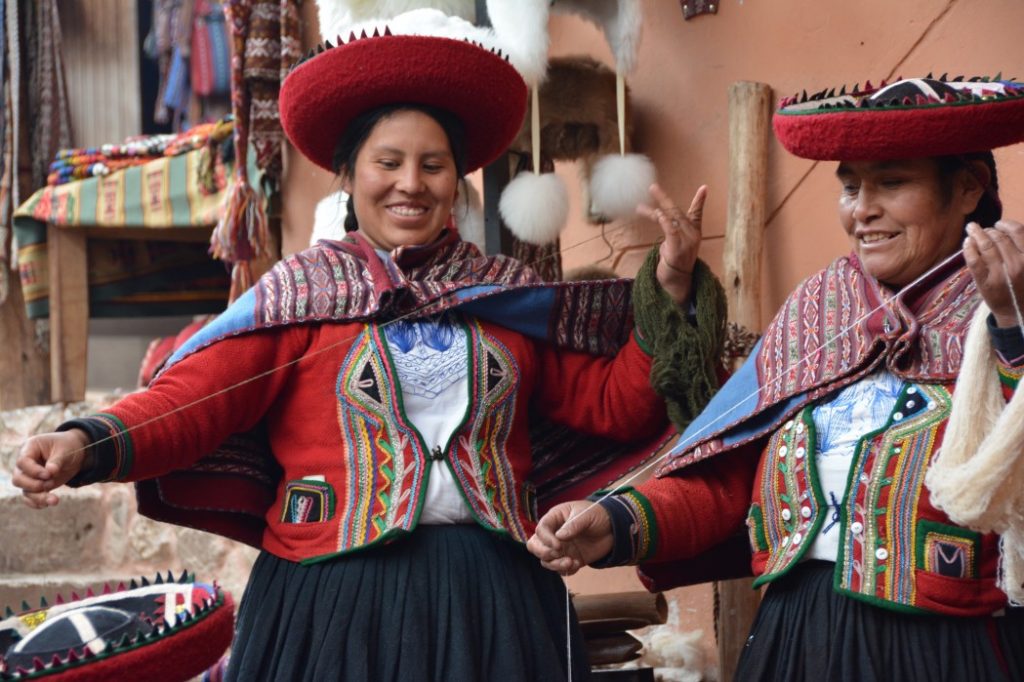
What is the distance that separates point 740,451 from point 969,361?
578 millimetres

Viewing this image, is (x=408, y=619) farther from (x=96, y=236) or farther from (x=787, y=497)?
(x=96, y=236)

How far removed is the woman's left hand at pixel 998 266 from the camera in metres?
2.04

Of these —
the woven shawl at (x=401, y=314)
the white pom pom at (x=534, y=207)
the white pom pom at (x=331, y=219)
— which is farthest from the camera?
the white pom pom at (x=331, y=219)

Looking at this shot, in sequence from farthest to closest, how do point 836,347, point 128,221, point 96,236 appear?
point 96,236
point 128,221
point 836,347

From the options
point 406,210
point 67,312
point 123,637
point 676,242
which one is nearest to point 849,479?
point 676,242

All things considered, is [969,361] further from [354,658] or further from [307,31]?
[307,31]

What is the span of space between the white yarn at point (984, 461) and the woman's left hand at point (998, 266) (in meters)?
0.06

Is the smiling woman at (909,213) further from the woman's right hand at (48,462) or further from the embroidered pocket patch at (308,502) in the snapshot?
the woman's right hand at (48,462)

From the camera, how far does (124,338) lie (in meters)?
9.16

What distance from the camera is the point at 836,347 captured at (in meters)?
2.41

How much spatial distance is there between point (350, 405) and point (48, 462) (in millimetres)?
574

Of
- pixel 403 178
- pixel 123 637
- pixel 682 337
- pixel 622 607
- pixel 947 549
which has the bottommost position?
pixel 622 607

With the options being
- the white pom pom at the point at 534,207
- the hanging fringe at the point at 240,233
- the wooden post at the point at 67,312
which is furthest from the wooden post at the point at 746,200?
the wooden post at the point at 67,312

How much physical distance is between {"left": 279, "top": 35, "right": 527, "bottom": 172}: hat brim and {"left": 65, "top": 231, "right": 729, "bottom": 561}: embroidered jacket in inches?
11.1
